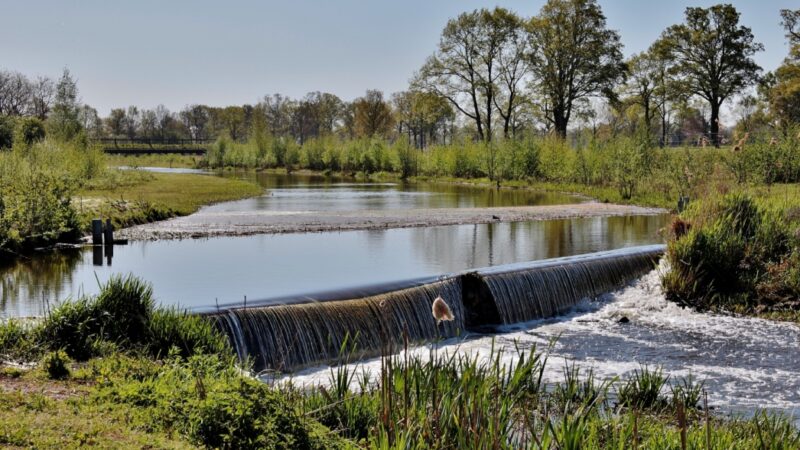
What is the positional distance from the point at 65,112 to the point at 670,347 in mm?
41851

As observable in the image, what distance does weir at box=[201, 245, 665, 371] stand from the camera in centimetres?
983

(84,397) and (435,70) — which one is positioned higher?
(435,70)

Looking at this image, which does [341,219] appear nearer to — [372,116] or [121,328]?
[121,328]

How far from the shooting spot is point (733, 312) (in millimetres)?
13406

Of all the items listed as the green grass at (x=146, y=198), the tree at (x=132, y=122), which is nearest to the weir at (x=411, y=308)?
the green grass at (x=146, y=198)

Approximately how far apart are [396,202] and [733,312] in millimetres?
20451

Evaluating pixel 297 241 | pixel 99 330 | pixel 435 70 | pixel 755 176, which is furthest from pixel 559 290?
pixel 435 70

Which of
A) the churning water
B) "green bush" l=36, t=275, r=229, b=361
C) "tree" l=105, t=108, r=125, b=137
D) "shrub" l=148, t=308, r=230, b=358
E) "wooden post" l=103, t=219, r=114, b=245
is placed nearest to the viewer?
"green bush" l=36, t=275, r=229, b=361

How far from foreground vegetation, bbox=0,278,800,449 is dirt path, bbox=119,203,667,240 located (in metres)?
13.1

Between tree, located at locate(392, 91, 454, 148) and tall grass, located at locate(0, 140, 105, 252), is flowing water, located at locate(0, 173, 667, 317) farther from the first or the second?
tree, located at locate(392, 91, 454, 148)

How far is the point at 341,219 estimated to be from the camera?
24672 mm

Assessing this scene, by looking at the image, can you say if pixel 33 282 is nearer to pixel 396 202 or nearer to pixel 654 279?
pixel 654 279

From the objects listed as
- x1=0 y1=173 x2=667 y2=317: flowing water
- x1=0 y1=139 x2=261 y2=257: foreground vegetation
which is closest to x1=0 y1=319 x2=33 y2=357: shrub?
x1=0 y1=173 x2=667 y2=317: flowing water

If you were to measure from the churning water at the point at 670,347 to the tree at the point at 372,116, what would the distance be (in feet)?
241
